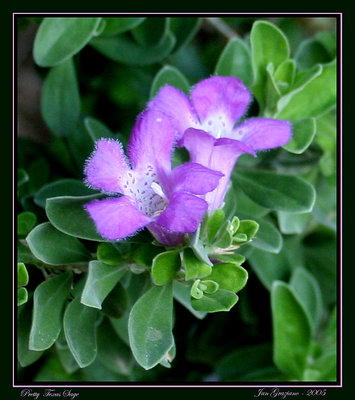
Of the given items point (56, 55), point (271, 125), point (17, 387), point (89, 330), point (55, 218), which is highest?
point (56, 55)

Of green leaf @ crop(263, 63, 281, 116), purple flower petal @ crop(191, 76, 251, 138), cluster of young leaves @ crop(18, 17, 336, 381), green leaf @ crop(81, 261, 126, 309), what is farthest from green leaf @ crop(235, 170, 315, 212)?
green leaf @ crop(81, 261, 126, 309)

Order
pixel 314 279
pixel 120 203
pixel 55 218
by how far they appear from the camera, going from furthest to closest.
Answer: pixel 314 279
pixel 55 218
pixel 120 203

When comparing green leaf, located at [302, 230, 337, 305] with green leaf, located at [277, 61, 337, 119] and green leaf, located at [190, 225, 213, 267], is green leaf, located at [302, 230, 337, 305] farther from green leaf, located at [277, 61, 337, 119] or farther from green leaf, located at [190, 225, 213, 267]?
green leaf, located at [190, 225, 213, 267]

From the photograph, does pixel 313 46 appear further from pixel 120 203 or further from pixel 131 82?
pixel 120 203

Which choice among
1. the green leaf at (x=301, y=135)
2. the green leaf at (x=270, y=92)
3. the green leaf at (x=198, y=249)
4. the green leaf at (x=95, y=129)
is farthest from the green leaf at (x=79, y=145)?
the green leaf at (x=198, y=249)

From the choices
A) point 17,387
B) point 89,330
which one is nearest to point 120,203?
point 89,330

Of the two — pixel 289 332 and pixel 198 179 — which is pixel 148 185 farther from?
pixel 289 332

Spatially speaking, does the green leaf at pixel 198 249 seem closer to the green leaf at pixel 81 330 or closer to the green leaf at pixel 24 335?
the green leaf at pixel 81 330
